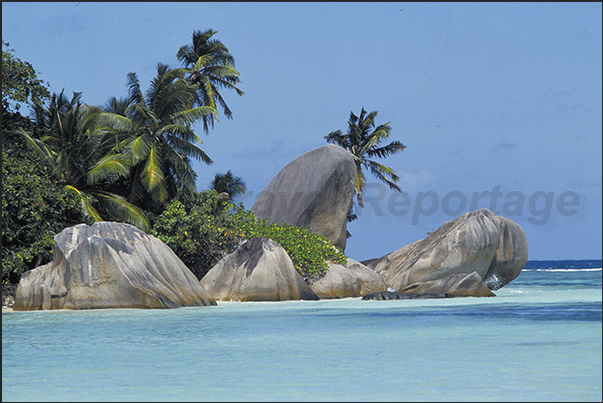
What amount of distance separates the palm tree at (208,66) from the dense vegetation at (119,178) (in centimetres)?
344

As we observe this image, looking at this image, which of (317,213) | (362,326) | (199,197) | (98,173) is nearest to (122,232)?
(98,173)

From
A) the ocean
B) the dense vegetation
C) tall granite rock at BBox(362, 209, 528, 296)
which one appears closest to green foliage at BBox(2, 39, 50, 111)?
the dense vegetation

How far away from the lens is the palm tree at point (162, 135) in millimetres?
19469

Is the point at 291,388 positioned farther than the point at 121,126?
Answer: No

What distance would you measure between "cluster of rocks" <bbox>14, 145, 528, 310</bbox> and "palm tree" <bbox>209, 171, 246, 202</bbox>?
971 cm

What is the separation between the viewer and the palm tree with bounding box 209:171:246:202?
3275 cm

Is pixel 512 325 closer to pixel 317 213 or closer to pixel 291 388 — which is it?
pixel 291 388

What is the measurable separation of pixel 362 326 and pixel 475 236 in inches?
458

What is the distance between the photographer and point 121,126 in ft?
65.7

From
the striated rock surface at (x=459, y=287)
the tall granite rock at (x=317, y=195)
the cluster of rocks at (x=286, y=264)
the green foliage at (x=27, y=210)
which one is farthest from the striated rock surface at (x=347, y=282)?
the green foliage at (x=27, y=210)

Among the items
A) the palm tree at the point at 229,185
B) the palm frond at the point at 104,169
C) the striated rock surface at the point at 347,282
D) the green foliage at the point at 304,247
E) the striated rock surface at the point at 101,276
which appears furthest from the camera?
the palm tree at the point at 229,185

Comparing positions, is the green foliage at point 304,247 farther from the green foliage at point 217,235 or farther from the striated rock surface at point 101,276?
the striated rock surface at point 101,276

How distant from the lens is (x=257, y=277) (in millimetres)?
16906

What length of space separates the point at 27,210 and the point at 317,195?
961 centimetres
